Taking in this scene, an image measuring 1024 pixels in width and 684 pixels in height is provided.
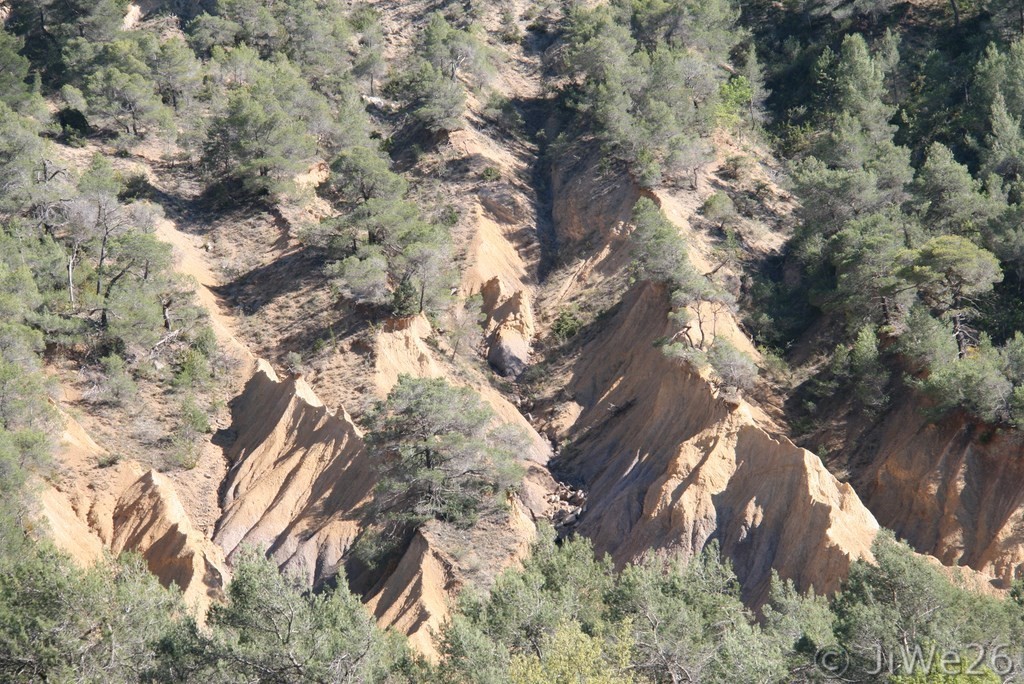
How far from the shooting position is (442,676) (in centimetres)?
2814

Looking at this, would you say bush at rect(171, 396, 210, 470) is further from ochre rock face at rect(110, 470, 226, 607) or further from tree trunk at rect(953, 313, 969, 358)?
tree trunk at rect(953, 313, 969, 358)

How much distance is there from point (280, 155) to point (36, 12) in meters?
22.1

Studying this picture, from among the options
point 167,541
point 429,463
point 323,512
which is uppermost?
point 429,463

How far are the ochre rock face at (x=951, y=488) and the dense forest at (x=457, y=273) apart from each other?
0.81 metres

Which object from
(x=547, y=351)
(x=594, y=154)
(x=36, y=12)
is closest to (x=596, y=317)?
(x=547, y=351)

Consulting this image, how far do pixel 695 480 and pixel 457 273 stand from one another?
574 inches

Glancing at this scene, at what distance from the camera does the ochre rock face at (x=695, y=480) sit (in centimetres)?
3672

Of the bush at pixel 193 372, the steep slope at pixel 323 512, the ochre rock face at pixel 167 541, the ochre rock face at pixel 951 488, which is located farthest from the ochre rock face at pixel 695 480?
the bush at pixel 193 372

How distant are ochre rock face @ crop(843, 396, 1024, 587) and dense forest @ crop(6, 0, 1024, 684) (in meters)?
0.81

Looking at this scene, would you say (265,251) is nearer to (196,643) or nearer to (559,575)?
(559,575)

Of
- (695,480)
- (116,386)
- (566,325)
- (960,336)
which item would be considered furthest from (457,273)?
(960,336)

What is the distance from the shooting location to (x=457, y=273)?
49.8 m

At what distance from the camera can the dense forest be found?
2755cm

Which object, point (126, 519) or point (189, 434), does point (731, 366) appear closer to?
point (189, 434)
